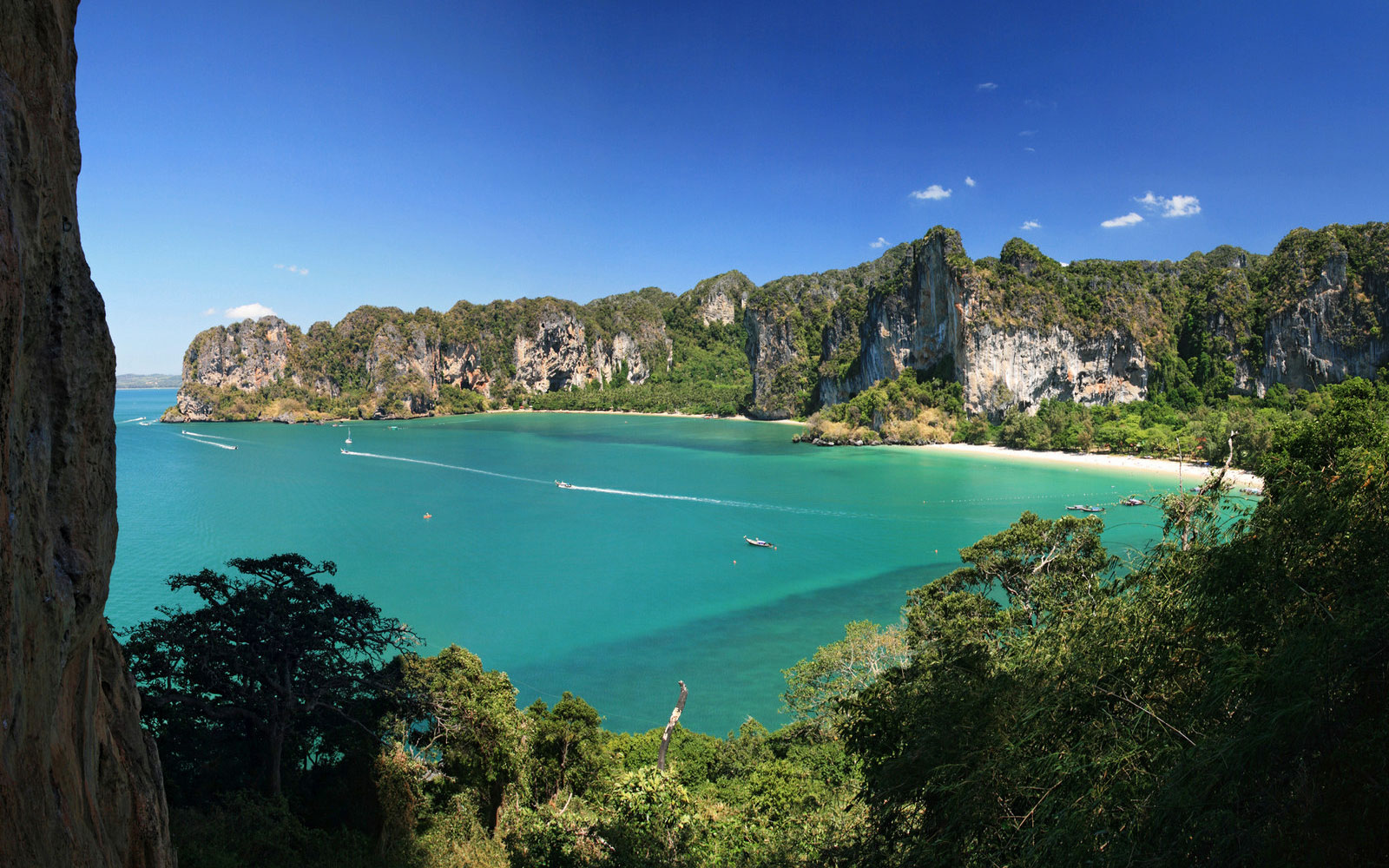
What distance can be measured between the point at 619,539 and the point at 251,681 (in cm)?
2415

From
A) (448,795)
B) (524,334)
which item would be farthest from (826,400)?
(448,795)

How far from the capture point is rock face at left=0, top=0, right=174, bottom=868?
283 cm

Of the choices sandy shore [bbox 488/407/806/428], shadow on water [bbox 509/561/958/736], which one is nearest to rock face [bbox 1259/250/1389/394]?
sandy shore [bbox 488/407/806/428]

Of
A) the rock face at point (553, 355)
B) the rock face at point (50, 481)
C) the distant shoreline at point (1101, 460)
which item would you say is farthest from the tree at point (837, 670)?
the rock face at point (553, 355)

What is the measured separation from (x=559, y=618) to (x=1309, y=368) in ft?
227

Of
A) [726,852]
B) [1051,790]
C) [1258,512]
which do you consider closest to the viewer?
[1051,790]

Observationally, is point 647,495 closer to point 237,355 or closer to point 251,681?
point 251,681

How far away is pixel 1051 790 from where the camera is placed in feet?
16.4

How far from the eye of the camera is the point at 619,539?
34.5 meters

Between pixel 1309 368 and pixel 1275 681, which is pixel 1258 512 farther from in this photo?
pixel 1309 368

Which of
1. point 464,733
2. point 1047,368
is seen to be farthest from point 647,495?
point 1047,368

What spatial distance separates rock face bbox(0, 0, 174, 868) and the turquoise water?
46.3 ft

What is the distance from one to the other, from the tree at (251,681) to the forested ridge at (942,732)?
44mm

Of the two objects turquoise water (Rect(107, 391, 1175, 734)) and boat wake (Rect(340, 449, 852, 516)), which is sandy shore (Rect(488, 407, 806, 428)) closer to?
turquoise water (Rect(107, 391, 1175, 734))
